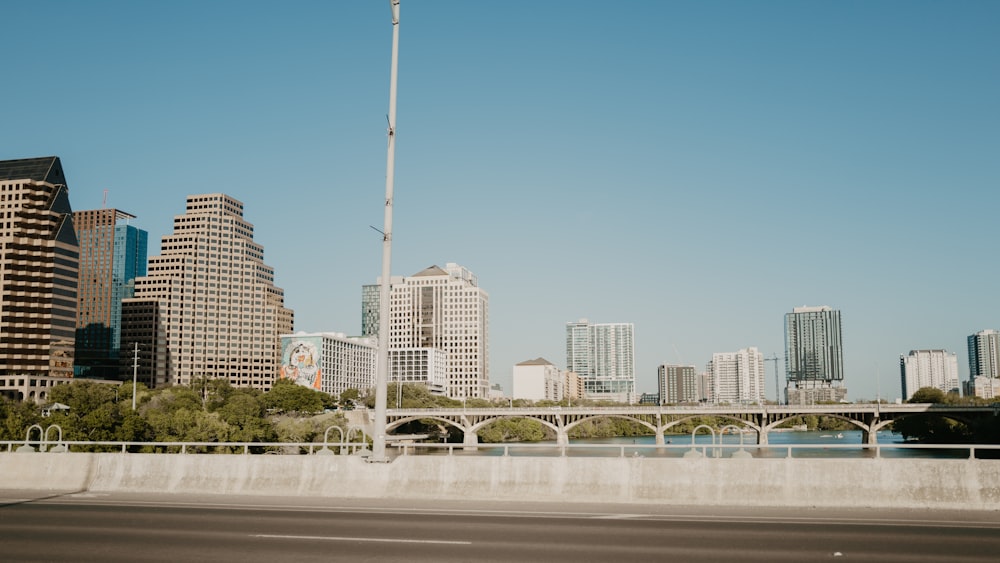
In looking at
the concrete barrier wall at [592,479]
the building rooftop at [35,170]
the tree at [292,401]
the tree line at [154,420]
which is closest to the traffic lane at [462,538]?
the concrete barrier wall at [592,479]

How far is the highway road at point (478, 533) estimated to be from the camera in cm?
1481

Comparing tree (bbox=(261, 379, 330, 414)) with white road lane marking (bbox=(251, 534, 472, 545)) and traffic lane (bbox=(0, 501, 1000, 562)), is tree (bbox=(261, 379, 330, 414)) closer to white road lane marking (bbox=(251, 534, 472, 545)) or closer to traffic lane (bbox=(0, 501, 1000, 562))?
traffic lane (bbox=(0, 501, 1000, 562))

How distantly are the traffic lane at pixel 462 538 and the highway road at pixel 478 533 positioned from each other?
0.08ft

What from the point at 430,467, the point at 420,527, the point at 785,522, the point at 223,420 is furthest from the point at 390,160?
the point at 223,420

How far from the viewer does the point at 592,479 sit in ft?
74.3

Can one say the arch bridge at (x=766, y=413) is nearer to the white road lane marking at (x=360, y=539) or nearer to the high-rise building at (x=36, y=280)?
the high-rise building at (x=36, y=280)

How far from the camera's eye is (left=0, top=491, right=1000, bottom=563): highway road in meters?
14.8

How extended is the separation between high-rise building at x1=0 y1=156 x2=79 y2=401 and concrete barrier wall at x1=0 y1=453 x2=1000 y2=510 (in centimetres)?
16678

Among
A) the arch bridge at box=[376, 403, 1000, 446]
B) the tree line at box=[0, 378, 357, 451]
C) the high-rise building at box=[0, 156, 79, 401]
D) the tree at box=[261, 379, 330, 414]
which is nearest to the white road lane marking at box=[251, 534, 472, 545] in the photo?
the tree line at box=[0, 378, 357, 451]

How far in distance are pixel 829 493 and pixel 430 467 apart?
11.1 meters

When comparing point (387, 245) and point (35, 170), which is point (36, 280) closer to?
point (35, 170)

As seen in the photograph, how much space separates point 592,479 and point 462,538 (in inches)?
276

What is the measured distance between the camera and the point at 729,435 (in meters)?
199

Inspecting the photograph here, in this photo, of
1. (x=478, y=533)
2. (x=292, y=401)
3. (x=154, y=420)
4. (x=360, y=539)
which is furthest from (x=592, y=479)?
(x=292, y=401)
